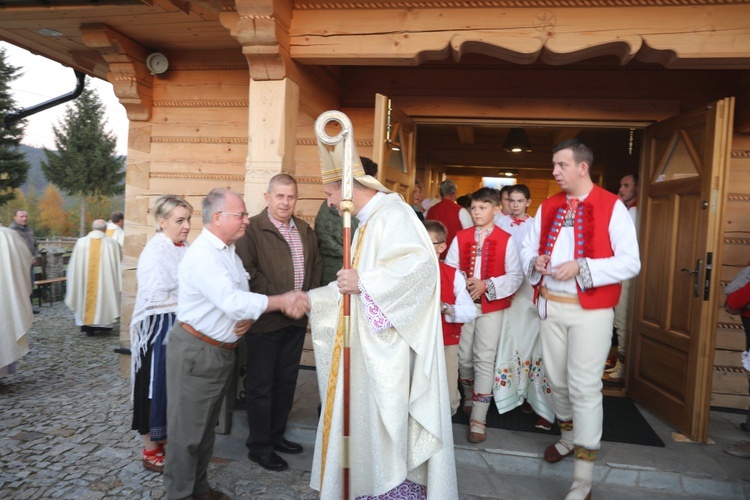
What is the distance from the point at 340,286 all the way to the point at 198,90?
12.3ft

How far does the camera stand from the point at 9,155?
24781 mm

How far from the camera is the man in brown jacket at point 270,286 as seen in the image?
341 centimetres

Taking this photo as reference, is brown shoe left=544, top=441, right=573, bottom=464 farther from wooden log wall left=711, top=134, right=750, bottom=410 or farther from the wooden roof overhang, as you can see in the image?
the wooden roof overhang

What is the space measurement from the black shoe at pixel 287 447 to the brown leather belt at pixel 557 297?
1.93m

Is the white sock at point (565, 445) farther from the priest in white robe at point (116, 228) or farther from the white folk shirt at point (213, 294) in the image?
the priest in white robe at point (116, 228)

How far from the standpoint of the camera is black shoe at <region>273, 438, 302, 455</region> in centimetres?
369

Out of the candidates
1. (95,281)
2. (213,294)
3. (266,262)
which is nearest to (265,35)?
(266,262)

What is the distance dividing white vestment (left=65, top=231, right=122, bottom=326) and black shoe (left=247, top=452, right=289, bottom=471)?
5529mm

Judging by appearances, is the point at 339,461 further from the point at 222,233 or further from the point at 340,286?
the point at 222,233

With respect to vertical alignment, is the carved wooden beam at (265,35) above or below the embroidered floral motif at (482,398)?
above

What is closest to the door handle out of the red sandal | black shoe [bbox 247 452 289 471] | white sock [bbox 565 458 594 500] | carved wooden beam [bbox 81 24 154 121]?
white sock [bbox 565 458 594 500]

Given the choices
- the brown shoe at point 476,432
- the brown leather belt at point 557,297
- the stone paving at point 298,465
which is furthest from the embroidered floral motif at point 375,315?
the brown shoe at point 476,432

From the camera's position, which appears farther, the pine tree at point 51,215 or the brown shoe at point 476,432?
the pine tree at point 51,215

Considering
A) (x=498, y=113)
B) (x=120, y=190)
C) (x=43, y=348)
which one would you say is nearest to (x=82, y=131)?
(x=120, y=190)
